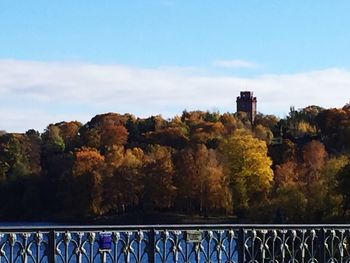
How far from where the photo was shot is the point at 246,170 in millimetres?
73750

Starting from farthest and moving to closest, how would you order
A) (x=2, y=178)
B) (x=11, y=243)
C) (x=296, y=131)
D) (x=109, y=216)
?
(x=296, y=131) < (x=2, y=178) < (x=109, y=216) < (x=11, y=243)

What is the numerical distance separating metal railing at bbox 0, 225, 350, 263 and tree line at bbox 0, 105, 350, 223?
3770 centimetres

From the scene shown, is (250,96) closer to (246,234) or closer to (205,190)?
(205,190)

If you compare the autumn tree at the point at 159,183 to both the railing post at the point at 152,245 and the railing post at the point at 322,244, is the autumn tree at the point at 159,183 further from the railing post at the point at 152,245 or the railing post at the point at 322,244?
the railing post at the point at 152,245

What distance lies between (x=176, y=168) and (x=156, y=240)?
64.8 metres

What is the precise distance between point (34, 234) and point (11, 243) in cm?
32

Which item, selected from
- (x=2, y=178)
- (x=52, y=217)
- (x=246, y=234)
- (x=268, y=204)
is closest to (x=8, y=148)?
(x=2, y=178)

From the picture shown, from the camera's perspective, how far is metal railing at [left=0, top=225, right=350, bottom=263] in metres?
12.3

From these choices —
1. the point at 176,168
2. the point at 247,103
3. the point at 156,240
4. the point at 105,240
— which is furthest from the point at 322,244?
the point at 247,103

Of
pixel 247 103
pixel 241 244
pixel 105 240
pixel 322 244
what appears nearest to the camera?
pixel 105 240

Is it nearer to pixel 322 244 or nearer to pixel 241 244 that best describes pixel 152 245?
pixel 241 244

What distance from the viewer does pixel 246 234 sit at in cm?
1428

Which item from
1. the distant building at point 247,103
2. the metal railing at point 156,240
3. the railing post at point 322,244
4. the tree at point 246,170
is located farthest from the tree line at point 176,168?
the metal railing at point 156,240

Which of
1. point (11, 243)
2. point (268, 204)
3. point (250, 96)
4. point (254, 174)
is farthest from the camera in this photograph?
point (250, 96)
